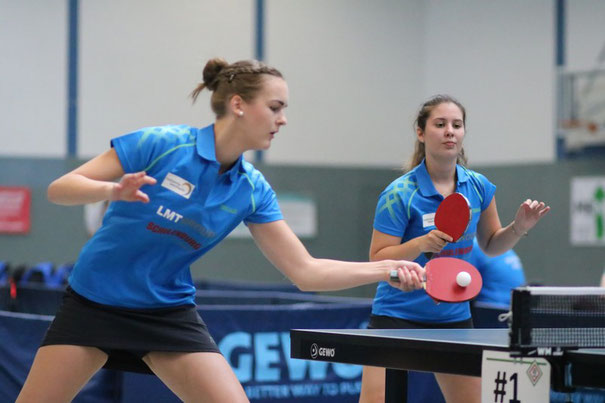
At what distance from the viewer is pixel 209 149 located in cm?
283

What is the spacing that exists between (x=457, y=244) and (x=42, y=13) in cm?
978

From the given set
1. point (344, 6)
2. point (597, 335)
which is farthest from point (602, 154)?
point (597, 335)

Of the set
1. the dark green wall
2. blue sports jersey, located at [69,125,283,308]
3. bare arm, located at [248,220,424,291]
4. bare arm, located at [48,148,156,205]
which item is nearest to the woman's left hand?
bare arm, located at [248,220,424,291]

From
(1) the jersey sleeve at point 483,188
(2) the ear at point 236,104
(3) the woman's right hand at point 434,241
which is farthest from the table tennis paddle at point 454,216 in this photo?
(2) the ear at point 236,104

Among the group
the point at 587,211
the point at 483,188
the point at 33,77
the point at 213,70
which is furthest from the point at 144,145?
the point at 33,77

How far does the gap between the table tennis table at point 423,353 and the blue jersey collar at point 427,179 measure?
65cm

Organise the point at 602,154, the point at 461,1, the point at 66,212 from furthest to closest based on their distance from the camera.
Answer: the point at 461,1, the point at 66,212, the point at 602,154

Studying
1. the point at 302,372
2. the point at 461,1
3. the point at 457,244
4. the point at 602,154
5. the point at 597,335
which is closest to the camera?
the point at 597,335

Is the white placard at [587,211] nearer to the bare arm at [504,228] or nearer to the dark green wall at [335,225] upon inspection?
the dark green wall at [335,225]

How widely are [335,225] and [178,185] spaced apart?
33.3 ft

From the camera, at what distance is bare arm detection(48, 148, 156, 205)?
94.7 inches

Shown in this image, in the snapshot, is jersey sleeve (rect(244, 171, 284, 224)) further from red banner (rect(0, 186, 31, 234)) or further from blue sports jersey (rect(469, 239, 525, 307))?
red banner (rect(0, 186, 31, 234))

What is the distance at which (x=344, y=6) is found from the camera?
42.9ft

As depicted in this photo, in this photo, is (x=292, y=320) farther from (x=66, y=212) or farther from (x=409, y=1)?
(x=409, y=1)
